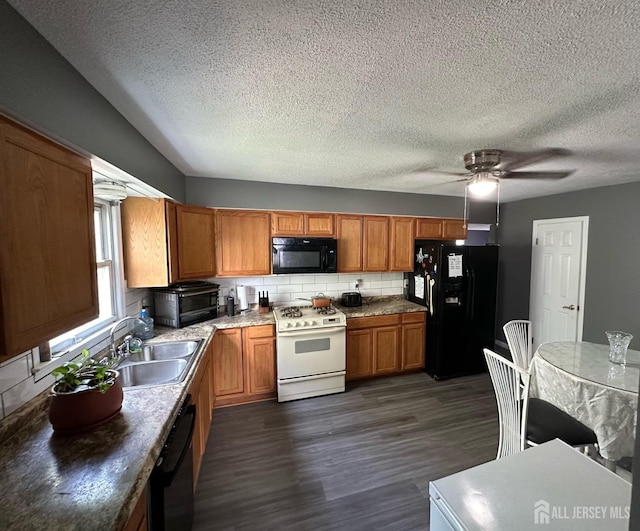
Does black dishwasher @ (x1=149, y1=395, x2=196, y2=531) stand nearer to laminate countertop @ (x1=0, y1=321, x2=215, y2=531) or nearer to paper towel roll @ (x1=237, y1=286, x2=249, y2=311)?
laminate countertop @ (x1=0, y1=321, x2=215, y2=531)

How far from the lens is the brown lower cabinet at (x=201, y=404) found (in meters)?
1.75

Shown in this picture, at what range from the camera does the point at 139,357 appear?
2.03 meters

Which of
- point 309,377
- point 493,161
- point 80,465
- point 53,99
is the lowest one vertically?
point 309,377

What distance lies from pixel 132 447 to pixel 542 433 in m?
2.31

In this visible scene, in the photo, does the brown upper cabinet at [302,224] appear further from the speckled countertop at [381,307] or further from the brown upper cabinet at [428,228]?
the brown upper cabinet at [428,228]

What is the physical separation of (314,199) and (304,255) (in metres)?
0.70

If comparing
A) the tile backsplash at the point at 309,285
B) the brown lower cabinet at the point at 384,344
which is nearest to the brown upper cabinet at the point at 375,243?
the tile backsplash at the point at 309,285

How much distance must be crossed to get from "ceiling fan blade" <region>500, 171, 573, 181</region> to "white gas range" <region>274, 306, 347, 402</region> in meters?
2.16

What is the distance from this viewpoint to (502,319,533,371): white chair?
2.52m

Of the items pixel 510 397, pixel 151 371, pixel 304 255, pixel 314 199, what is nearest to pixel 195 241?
pixel 304 255

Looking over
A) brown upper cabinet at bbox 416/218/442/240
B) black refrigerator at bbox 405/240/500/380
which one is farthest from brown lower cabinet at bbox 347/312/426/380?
brown upper cabinet at bbox 416/218/442/240

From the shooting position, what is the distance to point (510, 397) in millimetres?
1800

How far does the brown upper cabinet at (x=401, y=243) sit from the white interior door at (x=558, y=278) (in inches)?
73.4

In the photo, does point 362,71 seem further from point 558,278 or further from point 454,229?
point 558,278
